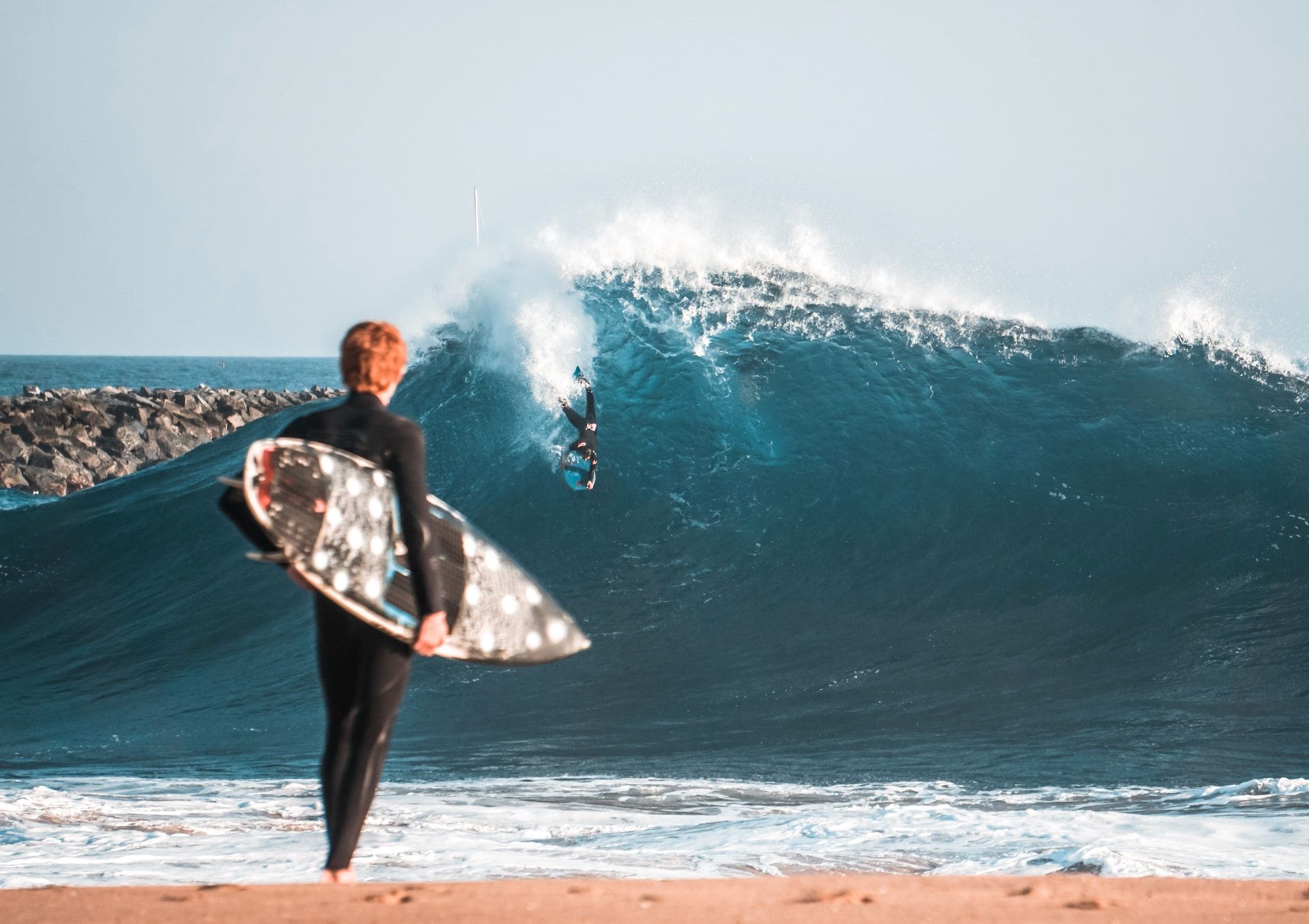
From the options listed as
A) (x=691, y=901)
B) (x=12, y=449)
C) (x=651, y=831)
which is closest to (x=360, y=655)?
(x=691, y=901)

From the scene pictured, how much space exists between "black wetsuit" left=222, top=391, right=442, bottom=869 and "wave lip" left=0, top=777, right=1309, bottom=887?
1.45 metres

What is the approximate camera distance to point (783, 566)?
9148 mm

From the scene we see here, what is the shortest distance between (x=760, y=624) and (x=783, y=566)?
99cm

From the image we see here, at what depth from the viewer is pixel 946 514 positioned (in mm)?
9648

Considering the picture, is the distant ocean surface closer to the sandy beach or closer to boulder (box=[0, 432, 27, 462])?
the sandy beach

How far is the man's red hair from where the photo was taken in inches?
97.3

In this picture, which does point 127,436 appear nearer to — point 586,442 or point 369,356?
point 586,442

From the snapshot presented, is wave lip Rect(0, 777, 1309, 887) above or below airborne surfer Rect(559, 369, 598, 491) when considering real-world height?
below

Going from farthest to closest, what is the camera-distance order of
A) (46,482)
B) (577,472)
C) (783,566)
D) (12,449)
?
(12,449) → (46,482) → (577,472) → (783,566)

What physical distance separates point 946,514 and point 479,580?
751cm

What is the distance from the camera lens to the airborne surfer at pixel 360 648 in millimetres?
2387

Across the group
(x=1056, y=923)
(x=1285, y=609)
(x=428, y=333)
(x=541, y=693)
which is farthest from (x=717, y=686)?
(x=428, y=333)

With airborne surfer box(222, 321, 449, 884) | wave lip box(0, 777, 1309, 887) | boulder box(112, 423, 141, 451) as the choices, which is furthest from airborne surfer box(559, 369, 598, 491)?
boulder box(112, 423, 141, 451)

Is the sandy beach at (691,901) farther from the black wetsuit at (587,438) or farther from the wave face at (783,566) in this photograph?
the black wetsuit at (587,438)
